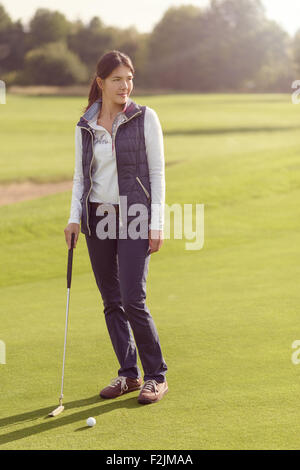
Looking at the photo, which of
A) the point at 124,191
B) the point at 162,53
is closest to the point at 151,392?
the point at 124,191

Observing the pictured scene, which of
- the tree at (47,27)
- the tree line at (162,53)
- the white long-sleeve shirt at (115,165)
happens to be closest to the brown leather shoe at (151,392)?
the white long-sleeve shirt at (115,165)

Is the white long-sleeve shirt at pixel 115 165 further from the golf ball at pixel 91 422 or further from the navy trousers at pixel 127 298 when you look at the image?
the golf ball at pixel 91 422

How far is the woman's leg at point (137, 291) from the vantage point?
4.25 meters

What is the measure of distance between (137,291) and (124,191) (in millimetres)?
568

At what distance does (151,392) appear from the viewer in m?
4.14

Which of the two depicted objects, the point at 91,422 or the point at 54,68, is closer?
the point at 91,422

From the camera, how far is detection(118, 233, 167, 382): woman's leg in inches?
167

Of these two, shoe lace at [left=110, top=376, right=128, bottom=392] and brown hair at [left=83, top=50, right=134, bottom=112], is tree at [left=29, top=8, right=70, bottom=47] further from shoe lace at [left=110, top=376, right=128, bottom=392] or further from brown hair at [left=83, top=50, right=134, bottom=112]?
shoe lace at [left=110, top=376, right=128, bottom=392]

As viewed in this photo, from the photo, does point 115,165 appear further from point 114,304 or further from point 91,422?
point 91,422

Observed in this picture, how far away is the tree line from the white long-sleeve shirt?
46.2 metres

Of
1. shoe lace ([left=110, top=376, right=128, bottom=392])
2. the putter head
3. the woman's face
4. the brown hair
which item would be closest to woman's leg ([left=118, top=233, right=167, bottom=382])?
shoe lace ([left=110, top=376, right=128, bottom=392])

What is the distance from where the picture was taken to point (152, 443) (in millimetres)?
3459

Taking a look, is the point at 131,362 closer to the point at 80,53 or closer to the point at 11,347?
the point at 11,347
